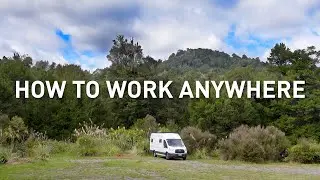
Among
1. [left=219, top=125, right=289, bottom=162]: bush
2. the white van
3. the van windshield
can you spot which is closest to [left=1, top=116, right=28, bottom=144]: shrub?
the white van

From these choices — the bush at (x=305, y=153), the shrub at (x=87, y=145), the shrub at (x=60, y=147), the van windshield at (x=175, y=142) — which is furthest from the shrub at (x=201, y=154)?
the shrub at (x=60, y=147)

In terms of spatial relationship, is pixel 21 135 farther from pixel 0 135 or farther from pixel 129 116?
pixel 129 116

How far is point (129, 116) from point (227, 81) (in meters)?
12.0

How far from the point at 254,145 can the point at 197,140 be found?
6021 mm

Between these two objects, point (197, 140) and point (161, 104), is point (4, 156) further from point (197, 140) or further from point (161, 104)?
point (161, 104)

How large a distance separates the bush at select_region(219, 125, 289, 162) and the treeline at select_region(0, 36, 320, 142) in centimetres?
1154

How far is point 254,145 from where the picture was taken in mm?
27312

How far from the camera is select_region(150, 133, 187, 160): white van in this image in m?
29.4

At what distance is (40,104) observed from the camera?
42.8 m

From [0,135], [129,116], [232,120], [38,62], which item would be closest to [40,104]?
[129,116]

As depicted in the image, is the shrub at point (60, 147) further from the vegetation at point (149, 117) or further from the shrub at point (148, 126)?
the shrub at point (148, 126)

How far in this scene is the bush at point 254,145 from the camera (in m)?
27.3

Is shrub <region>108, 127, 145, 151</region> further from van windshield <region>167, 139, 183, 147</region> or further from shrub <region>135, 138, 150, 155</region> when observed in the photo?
van windshield <region>167, 139, 183, 147</region>

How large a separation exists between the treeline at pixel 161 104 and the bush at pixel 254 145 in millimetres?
11537
